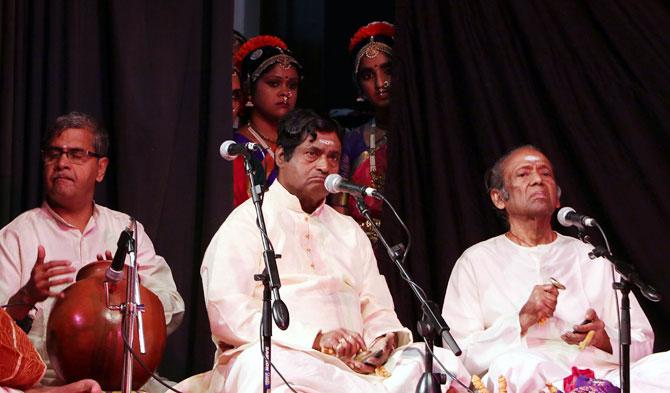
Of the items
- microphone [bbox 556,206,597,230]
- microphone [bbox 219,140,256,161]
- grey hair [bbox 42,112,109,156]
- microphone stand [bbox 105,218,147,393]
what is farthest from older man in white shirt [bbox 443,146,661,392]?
grey hair [bbox 42,112,109,156]

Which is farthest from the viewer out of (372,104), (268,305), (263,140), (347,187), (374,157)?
(372,104)

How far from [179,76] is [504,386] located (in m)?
2.59

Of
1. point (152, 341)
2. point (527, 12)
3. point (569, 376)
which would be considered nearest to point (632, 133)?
point (527, 12)

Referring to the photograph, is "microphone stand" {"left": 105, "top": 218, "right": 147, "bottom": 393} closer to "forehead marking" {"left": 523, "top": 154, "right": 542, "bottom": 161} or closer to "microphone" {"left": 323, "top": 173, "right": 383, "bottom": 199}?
"microphone" {"left": 323, "top": 173, "right": 383, "bottom": 199}

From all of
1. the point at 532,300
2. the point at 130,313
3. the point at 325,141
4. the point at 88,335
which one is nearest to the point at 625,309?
the point at 532,300

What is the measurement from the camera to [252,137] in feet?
21.3

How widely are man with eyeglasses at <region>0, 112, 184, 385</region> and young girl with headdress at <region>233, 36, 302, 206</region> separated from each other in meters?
1.16

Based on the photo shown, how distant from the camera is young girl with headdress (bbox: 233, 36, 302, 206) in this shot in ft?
21.3

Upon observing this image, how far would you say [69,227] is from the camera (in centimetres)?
527

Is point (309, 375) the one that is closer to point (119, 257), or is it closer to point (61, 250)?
point (119, 257)

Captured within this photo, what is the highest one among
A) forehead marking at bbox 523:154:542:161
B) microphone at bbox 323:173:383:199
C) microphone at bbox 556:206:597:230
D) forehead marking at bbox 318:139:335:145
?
forehead marking at bbox 318:139:335:145

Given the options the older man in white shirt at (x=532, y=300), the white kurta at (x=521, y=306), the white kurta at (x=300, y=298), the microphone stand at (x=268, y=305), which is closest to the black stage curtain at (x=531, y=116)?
the older man in white shirt at (x=532, y=300)

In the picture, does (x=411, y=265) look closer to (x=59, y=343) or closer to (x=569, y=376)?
(x=569, y=376)

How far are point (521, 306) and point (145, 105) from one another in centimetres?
235
